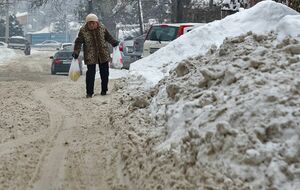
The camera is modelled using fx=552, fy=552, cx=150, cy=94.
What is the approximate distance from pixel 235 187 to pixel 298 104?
2.95 feet

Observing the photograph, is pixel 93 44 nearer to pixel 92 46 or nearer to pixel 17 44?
pixel 92 46

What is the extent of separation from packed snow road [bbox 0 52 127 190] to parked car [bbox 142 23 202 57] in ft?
20.7

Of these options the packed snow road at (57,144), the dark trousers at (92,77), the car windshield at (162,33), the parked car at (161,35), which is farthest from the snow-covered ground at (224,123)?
the car windshield at (162,33)

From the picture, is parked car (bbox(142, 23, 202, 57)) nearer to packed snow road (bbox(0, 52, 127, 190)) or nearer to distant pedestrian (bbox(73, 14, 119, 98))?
Result: distant pedestrian (bbox(73, 14, 119, 98))

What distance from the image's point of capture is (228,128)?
4.11 m

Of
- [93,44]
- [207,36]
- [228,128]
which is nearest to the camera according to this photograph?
[228,128]

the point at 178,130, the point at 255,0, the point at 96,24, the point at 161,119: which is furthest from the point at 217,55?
the point at 255,0

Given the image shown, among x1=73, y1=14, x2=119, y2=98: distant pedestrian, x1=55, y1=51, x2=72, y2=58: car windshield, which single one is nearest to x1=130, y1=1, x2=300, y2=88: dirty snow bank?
x1=73, y1=14, x2=119, y2=98: distant pedestrian

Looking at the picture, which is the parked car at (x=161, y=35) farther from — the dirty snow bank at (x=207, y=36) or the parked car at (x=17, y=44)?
the parked car at (x=17, y=44)

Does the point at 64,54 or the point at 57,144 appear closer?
the point at 57,144

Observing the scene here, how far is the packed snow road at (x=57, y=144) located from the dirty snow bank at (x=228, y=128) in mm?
300

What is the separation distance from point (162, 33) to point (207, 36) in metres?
5.24

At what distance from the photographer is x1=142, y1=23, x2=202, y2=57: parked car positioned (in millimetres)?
15898

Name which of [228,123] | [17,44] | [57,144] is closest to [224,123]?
[228,123]
